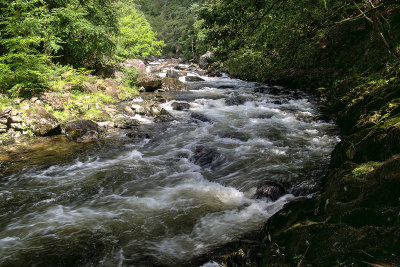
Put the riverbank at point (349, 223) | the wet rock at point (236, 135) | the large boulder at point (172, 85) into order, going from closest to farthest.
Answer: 1. the riverbank at point (349, 223)
2. the wet rock at point (236, 135)
3. the large boulder at point (172, 85)

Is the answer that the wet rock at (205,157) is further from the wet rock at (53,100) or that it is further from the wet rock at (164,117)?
the wet rock at (53,100)

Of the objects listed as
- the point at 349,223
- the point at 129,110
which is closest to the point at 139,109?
the point at 129,110

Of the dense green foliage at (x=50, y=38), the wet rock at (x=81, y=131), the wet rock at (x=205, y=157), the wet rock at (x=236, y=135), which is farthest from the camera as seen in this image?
the dense green foliage at (x=50, y=38)

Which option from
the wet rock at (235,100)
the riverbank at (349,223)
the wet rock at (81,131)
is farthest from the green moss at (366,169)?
the wet rock at (235,100)

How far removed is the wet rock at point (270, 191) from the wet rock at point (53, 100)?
8924mm

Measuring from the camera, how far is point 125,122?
1062 centimetres

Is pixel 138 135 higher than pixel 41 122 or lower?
lower

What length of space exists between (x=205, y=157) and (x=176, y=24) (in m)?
51.5

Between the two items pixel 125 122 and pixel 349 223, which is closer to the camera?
pixel 349 223

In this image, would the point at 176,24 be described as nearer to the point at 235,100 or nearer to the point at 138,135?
the point at 235,100

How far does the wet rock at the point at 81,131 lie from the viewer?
29.3 feet

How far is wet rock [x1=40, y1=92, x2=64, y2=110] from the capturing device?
10094 millimetres

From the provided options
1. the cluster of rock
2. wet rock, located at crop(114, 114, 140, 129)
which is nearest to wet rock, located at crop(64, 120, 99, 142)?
the cluster of rock

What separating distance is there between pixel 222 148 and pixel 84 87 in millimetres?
8460
